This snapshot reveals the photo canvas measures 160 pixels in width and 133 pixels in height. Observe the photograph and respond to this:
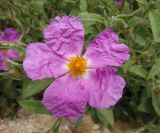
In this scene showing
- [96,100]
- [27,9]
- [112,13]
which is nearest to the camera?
[96,100]

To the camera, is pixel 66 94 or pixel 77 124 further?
pixel 77 124

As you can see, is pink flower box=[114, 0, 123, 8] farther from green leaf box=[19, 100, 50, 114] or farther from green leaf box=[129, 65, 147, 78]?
green leaf box=[19, 100, 50, 114]

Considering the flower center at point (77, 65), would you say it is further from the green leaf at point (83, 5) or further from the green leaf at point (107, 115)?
the green leaf at point (83, 5)

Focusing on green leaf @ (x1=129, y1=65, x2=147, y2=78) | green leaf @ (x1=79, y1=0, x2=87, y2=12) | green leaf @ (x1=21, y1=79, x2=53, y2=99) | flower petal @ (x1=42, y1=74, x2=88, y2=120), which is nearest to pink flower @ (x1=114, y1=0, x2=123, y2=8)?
green leaf @ (x1=79, y1=0, x2=87, y2=12)

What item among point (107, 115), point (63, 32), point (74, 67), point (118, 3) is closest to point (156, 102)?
point (107, 115)

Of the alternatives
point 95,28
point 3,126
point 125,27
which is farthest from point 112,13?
point 3,126

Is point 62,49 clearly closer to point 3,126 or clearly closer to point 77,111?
point 77,111
